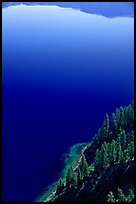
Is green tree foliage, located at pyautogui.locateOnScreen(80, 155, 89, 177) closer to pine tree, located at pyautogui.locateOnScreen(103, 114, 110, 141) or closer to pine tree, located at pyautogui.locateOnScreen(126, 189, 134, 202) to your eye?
pine tree, located at pyautogui.locateOnScreen(103, 114, 110, 141)

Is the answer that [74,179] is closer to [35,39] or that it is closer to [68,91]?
[68,91]

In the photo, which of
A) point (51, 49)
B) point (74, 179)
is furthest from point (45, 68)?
point (74, 179)

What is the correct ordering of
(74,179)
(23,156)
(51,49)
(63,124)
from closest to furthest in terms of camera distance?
(74,179) < (23,156) < (63,124) < (51,49)

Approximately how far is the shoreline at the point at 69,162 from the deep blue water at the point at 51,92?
4.41 ft

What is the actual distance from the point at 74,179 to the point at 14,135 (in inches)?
1356

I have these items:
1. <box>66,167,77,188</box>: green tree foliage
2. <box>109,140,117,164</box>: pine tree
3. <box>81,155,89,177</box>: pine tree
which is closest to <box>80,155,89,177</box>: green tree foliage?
<box>81,155,89,177</box>: pine tree

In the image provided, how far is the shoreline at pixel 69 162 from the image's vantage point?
64.0m

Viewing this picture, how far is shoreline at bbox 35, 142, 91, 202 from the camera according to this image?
210 ft

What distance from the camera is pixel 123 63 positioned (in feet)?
506

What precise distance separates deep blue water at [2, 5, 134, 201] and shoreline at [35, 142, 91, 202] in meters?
1.34

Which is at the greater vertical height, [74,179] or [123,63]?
[123,63]

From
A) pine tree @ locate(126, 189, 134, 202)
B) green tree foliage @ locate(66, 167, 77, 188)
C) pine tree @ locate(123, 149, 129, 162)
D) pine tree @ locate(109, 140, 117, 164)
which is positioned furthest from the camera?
green tree foliage @ locate(66, 167, 77, 188)

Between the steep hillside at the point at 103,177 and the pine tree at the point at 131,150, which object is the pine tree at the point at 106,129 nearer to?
the steep hillside at the point at 103,177

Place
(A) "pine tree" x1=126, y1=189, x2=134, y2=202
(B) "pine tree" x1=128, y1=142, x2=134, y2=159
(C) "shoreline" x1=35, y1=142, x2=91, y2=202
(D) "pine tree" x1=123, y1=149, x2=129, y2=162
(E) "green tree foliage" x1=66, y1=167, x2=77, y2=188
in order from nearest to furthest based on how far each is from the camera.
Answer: (A) "pine tree" x1=126, y1=189, x2=134, y2=202, (B) "pine tree" x1=128, y1=142, x2=134, y2=159, (D) "pine tree" x1=123, y1=149, x2=129, y2=162, (E) "green tree foliage" x1=66, y1=167, x2=77, y2=188, (C) "shoreline" x1=35, y1=142, x2=91, y2=202
